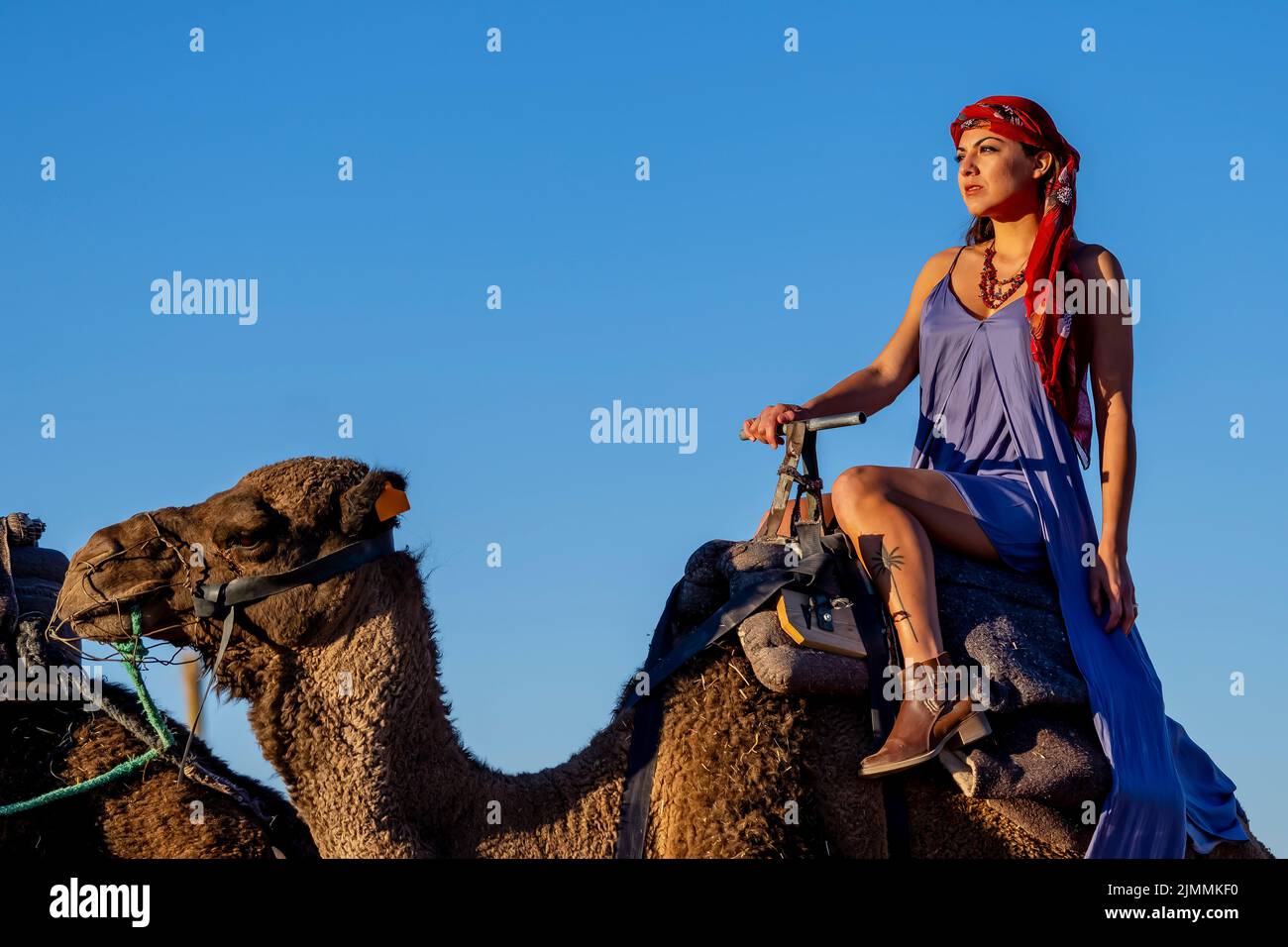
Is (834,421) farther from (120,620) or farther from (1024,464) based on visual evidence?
(120,620)

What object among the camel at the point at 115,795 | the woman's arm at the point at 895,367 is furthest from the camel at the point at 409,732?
the camel at the point at 115,795

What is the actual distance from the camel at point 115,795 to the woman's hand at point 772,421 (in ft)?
12.3

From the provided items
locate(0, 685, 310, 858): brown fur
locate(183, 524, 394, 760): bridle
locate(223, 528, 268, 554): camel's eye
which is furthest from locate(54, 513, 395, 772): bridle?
locate(0, 685, 310, 858): brown fur

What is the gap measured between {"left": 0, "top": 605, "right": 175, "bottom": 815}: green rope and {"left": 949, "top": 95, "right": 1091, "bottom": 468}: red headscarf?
379 centimetres

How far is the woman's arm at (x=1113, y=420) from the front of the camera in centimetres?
674

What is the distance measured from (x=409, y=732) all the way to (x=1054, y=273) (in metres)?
3.22

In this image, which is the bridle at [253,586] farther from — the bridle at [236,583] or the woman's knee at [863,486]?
the woman's knee at [863,486]

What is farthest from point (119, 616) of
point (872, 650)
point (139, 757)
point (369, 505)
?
point (872, 650)

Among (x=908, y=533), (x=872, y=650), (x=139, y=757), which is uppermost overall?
(x=908, y=533)

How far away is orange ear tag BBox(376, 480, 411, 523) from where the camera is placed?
21.4ft

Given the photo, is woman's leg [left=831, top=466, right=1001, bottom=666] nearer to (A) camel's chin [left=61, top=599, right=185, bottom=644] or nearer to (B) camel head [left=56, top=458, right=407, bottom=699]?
(B) camel head [left=56, top=458, right=407, bottom=699]

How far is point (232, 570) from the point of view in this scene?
253 inches
